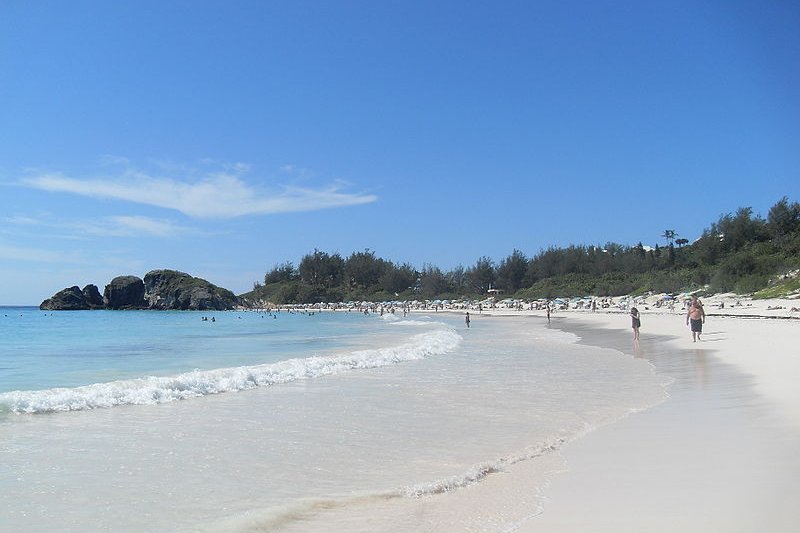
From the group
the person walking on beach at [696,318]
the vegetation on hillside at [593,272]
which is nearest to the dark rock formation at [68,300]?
the vegetation on hillside at [593,272]

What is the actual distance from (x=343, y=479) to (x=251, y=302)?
147141mm

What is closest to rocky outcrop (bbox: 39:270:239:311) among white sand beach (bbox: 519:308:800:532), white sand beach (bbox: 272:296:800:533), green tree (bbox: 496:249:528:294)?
green tree (bbox: 496:249:528:294)

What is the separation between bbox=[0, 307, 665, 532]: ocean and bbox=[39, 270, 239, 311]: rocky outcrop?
115022 millimetres

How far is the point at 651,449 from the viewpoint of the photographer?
276 inches

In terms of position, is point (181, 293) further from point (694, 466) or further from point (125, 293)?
point (694, 466)

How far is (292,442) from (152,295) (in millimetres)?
133692

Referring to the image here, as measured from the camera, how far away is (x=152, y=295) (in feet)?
428

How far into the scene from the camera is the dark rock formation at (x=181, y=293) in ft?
416

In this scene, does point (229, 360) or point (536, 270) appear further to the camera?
point (536, 270)

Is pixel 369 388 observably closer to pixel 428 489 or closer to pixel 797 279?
pixel 428 489

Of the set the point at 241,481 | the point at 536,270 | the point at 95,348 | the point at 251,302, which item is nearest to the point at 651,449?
the point at 241,481

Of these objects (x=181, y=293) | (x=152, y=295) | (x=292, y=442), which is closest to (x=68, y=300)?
(x=152, y=295)

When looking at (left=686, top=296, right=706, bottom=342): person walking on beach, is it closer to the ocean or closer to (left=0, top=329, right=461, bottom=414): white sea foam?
the ocean

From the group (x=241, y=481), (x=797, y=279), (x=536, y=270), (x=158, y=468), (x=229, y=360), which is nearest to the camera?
(x=241, y=481)
